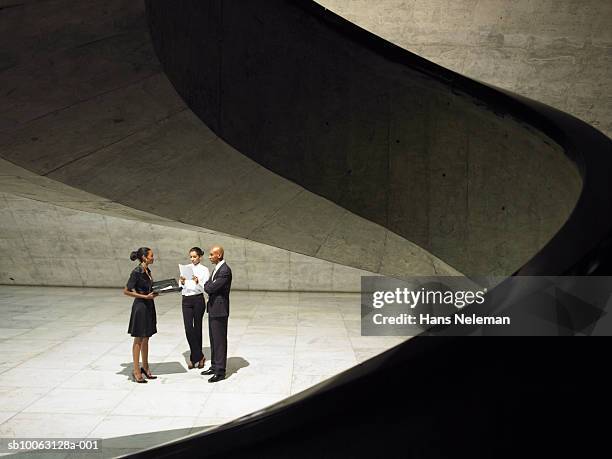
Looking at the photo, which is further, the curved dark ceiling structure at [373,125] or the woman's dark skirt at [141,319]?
the woman's dark skirt at [141,319]

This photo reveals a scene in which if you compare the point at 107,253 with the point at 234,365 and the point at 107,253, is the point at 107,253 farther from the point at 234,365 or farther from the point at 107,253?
the point at 234,365

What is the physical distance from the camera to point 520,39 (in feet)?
27.3

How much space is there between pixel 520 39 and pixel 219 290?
624 centimetres

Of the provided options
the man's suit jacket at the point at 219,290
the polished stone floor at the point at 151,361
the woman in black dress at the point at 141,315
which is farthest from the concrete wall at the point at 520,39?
the woman in black dress at the point at 141,315

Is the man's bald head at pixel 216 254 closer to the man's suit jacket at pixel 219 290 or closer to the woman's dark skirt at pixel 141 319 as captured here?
the man's suit jacket at pixel 219 290

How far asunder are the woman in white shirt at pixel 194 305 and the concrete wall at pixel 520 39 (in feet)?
16.0

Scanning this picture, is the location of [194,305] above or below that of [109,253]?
below

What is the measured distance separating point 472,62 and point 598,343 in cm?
793

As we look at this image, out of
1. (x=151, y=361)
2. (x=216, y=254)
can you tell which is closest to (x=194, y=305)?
(x=216, y=254)

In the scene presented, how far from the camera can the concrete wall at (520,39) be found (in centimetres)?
818

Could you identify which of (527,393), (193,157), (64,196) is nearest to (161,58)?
(193,157)

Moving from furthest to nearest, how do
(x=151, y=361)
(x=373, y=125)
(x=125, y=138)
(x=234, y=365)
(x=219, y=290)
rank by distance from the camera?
(x=151, y=361) → (x=234, y=365) → (x=219, y=290) → (x=373, y=125) → (x=125, y=138)

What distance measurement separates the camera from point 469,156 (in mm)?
3391

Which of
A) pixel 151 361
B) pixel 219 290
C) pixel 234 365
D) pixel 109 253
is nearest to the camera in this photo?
pixel 219 290
